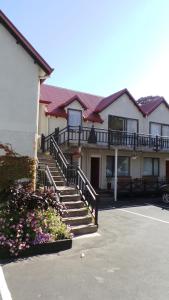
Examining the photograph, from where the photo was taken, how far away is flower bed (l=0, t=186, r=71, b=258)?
751 centimetres

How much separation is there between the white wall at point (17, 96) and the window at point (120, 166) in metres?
10.2

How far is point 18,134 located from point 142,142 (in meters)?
12.1

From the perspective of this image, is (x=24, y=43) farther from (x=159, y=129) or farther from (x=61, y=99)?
(x=159, y=129)

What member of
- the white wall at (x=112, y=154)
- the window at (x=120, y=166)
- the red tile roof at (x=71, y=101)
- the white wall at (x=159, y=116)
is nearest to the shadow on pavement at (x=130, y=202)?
the white wall at (x=112, y=154)

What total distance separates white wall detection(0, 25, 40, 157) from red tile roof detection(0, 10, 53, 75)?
158 millimetres

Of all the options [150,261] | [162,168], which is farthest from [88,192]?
[162,168]

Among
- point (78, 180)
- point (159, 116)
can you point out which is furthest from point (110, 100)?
point (78, 180)

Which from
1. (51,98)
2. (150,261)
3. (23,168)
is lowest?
(150,261)

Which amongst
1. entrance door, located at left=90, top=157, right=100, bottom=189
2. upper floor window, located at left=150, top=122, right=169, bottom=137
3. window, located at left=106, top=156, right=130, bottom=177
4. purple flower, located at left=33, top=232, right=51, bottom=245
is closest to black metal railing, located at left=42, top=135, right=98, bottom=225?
purple flower, located at left=33, top=232, right=51, bottom=245

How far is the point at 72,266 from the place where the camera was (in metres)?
6.89

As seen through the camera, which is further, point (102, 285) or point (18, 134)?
point (18, 134)

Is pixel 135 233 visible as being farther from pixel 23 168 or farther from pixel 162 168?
pixel 162 168

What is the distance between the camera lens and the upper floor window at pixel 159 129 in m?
23.9

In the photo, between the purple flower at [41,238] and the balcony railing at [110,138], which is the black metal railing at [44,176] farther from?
the balcony railing at [110,138]
